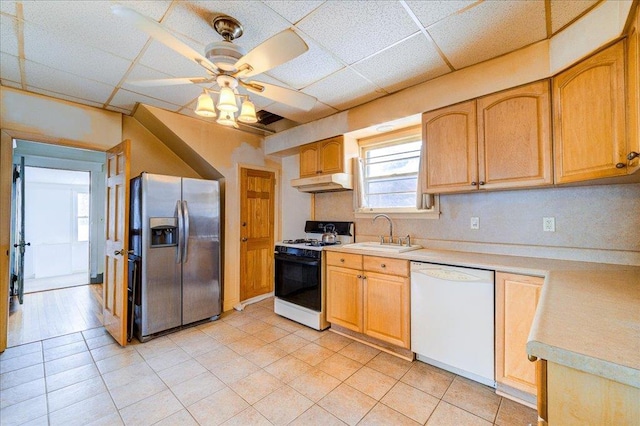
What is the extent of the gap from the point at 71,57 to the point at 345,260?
290 cm

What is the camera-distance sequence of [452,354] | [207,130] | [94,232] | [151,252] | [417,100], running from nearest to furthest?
[452,354] → [417,100] → [151,252] → [207,130] → [94,232]

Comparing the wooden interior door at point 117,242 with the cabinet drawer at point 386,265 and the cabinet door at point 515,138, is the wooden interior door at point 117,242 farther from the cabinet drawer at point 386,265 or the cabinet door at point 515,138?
the cabinet door at point 515,138

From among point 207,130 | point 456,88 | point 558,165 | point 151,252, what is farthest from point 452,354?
point 207,130

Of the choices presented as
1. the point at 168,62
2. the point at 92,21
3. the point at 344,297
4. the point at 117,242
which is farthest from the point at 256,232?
the point at 92,21

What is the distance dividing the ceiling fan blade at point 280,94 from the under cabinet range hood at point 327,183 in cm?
125

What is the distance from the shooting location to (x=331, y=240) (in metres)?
3.33

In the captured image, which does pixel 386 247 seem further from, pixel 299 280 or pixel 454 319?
pixel 299 280

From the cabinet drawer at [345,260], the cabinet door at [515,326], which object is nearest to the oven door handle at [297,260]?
the cabinet drawer at [345,260]

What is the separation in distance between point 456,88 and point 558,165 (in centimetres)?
99

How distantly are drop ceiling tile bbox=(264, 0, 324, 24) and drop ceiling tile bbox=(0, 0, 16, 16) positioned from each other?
1.51 meters

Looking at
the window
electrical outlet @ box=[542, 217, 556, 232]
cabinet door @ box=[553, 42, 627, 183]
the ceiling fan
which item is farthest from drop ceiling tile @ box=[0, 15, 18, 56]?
the window

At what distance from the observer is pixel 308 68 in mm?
2283

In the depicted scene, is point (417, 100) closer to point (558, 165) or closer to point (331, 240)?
point (558, 165)

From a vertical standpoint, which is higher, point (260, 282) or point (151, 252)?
point (151, 252)
